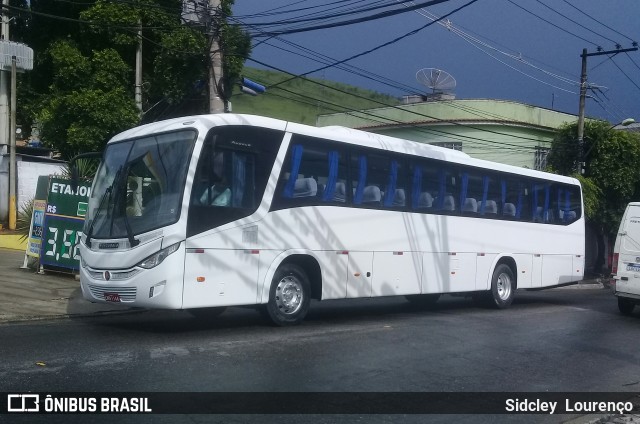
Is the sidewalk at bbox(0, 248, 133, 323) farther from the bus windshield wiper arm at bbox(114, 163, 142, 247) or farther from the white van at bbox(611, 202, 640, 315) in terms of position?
the white van at bbox(611, 202, 640, 315)

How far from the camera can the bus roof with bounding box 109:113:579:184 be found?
35.0 ft

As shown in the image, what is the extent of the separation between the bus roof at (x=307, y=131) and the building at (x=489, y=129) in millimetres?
18933

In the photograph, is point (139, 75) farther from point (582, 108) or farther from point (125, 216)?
point (582, 108)

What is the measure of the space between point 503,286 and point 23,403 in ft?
41.0

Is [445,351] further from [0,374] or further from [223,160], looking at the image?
[0,374]

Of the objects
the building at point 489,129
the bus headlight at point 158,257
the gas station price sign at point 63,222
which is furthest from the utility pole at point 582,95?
the bus headlight at point 158,257

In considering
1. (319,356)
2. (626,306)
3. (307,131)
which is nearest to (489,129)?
(626,306)

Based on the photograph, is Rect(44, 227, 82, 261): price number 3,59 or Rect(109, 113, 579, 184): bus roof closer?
Rect(109, 113, 579, 184): bus roof

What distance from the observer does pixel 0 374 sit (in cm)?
751

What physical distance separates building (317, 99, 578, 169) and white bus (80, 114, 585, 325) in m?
20.0

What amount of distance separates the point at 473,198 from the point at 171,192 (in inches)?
306

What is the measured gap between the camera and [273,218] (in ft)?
37.0

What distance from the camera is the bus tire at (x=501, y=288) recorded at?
16.5 m

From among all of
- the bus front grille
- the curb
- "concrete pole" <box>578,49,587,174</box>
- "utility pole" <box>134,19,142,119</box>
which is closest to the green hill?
"concrete pole" <box>578,49,587,174</box>
